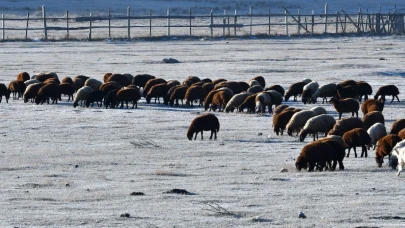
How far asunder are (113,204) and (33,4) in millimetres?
78345

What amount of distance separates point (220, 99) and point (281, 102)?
1644 millimetres

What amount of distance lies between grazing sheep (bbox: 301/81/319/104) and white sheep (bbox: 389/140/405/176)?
11026mm

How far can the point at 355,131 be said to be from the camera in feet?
49.3

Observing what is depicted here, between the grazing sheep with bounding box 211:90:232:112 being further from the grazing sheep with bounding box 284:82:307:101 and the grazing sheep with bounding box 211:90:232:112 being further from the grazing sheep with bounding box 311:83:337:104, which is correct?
the grazing sheep with bounding box 284:82:307:101

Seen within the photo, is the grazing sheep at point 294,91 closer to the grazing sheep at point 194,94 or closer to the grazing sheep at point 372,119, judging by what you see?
the grazing sheep at point 194,94

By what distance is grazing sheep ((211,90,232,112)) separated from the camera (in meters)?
22.9

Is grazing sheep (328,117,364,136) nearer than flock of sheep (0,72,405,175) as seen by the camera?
No

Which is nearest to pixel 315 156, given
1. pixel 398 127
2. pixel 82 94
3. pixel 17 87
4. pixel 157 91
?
pixel 398 127

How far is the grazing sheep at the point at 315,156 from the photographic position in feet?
44.4

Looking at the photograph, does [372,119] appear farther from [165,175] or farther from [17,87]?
[17,87]

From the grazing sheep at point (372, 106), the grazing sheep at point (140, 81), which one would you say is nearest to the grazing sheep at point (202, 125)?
the grazing sheep at point (372, 106)

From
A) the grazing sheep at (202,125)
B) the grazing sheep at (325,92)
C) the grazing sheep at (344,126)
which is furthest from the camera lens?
the grazing sheep at (325,92)

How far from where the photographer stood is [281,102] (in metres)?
23.6

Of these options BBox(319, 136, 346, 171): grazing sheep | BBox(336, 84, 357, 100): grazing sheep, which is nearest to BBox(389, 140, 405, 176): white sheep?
BBox(319, 136, 346, 171): grazing sheep
